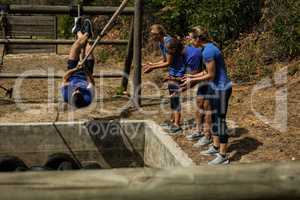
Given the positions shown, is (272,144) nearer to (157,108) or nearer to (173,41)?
(173,41)

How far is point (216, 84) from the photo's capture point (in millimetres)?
6070

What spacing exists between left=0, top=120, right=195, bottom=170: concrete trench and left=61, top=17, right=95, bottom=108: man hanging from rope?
0.51m

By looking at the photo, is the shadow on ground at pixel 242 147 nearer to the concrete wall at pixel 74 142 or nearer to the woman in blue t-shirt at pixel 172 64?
the woman in blue t-shirt at pixel 172 64

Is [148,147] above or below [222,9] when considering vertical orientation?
below

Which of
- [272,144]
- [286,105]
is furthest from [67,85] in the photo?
[286,105]

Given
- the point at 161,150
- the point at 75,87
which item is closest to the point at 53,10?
the point at 75,87

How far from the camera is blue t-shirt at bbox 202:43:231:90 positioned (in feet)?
19.2

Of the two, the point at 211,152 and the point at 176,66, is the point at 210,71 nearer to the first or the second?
the point at 211,152

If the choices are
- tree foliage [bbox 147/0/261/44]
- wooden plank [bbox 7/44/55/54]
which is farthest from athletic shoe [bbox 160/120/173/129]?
wooden plank [bbox 7/44/55/54]

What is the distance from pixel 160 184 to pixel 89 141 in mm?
5222

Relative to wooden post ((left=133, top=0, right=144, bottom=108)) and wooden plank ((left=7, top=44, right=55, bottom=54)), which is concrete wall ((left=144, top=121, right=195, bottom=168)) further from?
wooden plank ((left=7, top=44, right=55, bottom=54))

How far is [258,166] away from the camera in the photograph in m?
2.13

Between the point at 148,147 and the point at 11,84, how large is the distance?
4535 millimetres

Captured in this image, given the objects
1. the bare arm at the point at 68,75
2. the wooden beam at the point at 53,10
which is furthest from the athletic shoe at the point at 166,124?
the wooden beam at the point at 53,10
